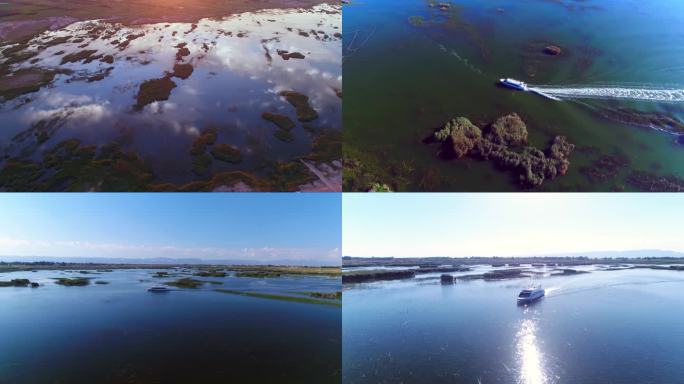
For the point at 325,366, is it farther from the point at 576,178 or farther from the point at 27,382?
the point at 576,178

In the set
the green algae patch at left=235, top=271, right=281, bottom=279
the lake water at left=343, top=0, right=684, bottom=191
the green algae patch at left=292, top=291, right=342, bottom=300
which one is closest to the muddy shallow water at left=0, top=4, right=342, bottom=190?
the lake water at left=343, top=0, right=684, bottom=191

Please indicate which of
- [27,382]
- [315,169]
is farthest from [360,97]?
[27,382]

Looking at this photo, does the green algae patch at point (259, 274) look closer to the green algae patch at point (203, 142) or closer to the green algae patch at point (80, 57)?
the green algae patch at point (203, 142)

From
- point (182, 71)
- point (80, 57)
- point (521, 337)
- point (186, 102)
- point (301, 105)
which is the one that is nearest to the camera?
point (521, 337)

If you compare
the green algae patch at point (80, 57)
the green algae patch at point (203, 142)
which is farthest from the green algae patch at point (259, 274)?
the green algae patch at point (80, 57)

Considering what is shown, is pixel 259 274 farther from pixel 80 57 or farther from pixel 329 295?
pixel 80 57

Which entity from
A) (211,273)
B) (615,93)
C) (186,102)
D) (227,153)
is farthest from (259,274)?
(615,93)
